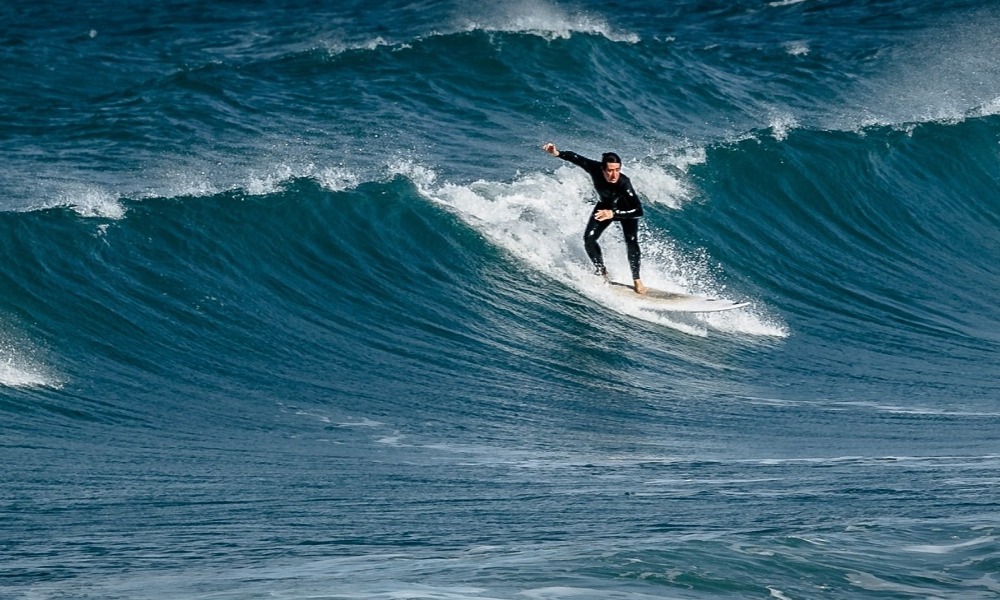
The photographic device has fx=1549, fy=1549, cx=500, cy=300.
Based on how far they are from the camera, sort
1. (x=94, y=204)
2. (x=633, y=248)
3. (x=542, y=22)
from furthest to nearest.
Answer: (x=542, y=22) → (x=94, y=204) → (x=633, y=248)

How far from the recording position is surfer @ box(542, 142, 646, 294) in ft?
45.5

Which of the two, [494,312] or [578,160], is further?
[494,312]

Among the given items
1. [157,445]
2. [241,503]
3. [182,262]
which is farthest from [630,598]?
[182,262]

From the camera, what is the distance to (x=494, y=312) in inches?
592

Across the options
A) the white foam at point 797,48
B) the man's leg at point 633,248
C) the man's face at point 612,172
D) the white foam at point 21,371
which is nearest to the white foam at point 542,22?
the white foam at point 797,48

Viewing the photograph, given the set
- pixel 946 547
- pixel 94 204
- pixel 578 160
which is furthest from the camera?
pixel 94 204

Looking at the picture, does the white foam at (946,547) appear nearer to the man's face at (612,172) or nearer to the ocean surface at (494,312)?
the ocean surface at (494,312)

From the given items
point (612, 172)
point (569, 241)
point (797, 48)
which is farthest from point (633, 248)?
point (797, 48)

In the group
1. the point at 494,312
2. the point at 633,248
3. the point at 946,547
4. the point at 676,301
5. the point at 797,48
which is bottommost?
the point at 946,547

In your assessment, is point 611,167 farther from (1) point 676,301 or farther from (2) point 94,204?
(2) point 94,204

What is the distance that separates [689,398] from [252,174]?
7157mm

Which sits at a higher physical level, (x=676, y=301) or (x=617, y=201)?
(x=617, y=201)

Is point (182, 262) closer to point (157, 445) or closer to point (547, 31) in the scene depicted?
point (157, 445)

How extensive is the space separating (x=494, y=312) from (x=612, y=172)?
199 centimetres
